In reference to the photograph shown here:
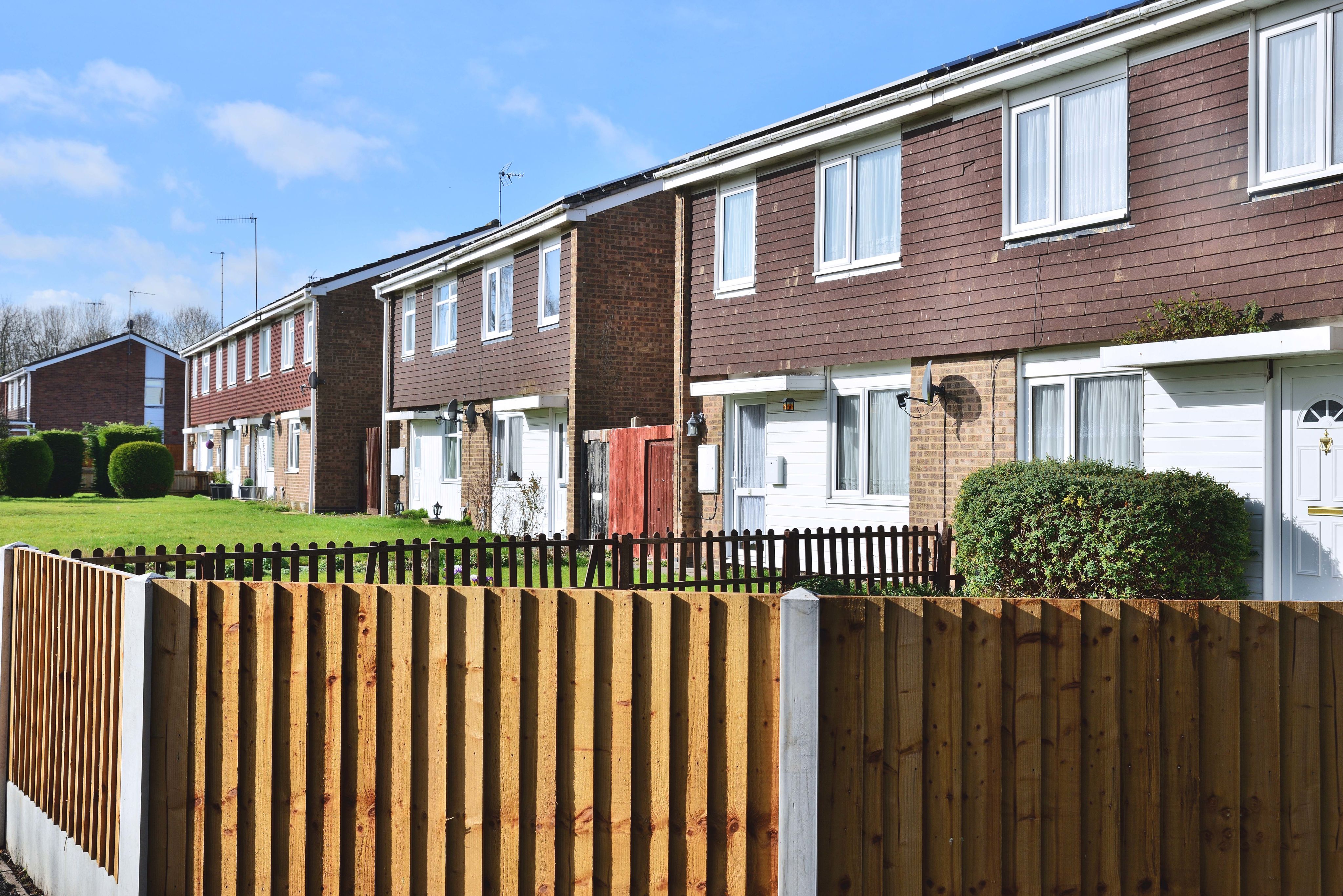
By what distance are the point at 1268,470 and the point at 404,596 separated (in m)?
9.19

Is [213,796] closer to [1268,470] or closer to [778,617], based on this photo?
[778,617]

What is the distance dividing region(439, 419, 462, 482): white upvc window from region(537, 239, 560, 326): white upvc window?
5368 millimetres

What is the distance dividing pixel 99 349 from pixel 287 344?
111 ft

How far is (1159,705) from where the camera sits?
13.5 ft

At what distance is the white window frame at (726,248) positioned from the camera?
17.2 metres

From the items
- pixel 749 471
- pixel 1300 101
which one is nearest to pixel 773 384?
pixel 749 471

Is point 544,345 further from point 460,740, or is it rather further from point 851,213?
point 460,740

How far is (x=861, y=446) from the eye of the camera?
51.7 ft

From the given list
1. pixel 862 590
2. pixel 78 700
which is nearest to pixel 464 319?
pixel 862 590

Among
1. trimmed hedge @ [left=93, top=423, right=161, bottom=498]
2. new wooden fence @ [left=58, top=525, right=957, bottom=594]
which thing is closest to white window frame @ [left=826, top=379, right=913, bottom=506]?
new wooden fence @ [left=58, top=525, right=957, bottom=594]

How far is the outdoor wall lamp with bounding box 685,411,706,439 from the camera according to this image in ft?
59.7

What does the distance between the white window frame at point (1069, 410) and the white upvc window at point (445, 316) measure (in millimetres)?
16254

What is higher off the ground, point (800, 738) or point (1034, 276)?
point (1034, 276)

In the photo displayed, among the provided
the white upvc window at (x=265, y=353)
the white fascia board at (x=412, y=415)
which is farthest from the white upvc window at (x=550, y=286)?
the white upvc window at (x=265, y=353)
